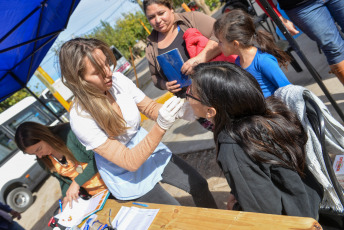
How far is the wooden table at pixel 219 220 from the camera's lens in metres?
1.03

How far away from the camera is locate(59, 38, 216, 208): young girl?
1494mm

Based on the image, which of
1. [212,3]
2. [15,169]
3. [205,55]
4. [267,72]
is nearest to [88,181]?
[205,55]

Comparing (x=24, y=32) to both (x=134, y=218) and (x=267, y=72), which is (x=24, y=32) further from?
(x=267, y=72)

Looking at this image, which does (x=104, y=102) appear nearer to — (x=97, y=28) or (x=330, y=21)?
(x=330, y=21)

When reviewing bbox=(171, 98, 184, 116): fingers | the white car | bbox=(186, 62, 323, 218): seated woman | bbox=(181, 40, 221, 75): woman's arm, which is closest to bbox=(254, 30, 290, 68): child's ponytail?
bbox=(181, 40, 221, 75): woman's arm

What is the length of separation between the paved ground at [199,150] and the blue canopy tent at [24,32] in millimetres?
2460

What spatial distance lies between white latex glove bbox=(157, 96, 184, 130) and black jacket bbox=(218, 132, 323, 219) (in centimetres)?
35

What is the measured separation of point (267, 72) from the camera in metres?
1.77

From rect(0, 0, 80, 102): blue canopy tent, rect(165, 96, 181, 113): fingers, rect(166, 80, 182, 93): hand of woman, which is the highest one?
rect(0, 0, 80, 102): blue canopy tent

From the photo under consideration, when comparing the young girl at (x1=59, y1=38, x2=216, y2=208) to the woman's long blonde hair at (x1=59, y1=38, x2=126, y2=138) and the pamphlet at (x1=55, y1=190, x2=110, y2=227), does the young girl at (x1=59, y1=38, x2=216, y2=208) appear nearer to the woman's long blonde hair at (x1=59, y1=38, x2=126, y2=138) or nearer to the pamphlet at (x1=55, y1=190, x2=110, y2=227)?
the woman's long blonde hair at (x1=59, y1=38, x2=126, y2=138)

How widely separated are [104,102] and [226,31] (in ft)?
3.61

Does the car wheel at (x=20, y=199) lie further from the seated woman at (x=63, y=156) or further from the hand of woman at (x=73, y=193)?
the hand of woman at (x=73, y=193)

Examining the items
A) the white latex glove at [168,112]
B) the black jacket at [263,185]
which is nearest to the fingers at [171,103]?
the white latex glove at [168,112]

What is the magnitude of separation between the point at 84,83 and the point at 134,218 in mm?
942
